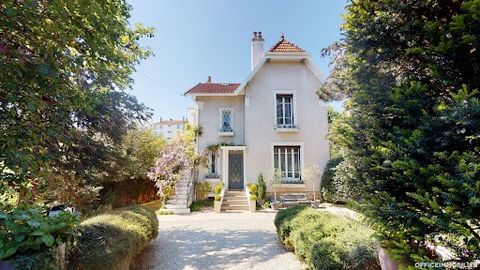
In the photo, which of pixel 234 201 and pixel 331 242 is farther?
pixel 234 201

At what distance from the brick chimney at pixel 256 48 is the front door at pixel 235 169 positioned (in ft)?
20.7

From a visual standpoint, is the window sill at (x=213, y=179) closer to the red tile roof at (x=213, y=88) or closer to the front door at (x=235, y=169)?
the front door at (x=235, y=169)

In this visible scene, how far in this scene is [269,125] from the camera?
16281 millimetres

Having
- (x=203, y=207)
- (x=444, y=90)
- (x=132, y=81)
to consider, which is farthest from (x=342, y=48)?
(x=203, y=207)

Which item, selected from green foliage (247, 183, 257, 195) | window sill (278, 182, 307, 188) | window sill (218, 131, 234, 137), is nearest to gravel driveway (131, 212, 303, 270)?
green foliage (247, 183, 257, 195)

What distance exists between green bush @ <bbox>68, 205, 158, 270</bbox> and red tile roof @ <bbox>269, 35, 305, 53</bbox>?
45.8 feet

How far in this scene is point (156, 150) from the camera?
19281 millimetres

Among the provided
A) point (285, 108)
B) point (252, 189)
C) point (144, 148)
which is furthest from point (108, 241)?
point (144, 148)

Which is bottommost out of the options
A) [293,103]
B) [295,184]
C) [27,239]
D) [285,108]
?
[27,239]

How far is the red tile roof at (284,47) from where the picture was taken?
54.4 feet

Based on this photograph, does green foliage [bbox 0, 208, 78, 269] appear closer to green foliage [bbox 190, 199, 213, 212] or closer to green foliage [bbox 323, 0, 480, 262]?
green foliage [bbox 323, 0, 480, 262]

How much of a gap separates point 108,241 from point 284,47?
15.6 meters

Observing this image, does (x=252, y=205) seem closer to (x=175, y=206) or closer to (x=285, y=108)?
(x=175, y=206)

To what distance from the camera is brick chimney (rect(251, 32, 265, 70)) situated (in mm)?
17859
